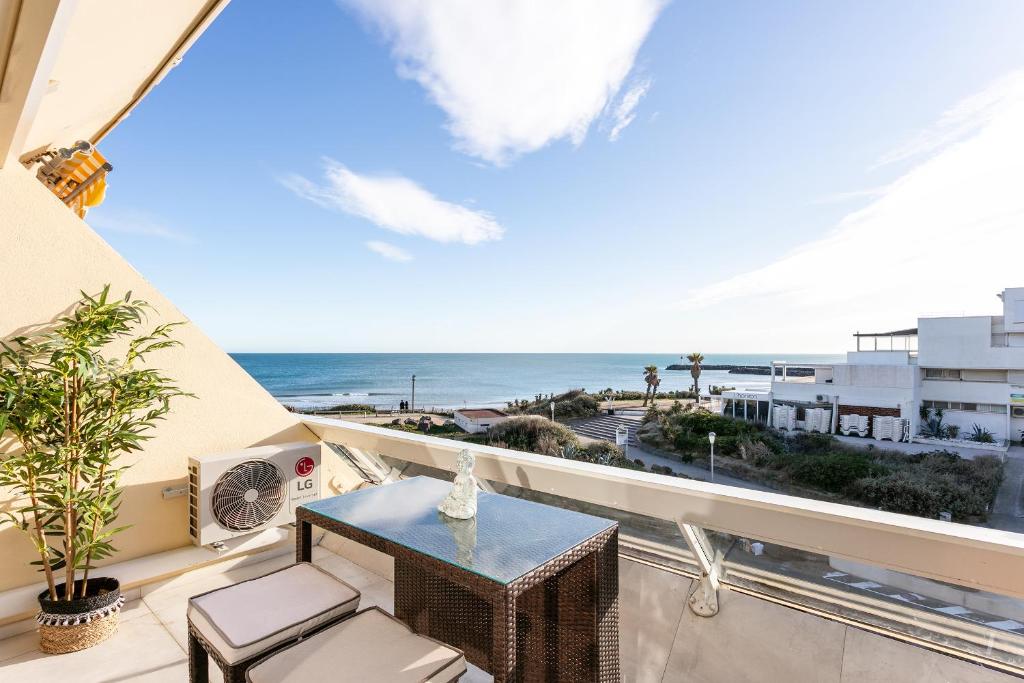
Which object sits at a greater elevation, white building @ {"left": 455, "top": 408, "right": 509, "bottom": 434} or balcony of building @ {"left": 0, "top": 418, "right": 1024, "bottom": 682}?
balcony of building @ {"left": 0, "top": 418, "right": 1024, "bottom": 682}

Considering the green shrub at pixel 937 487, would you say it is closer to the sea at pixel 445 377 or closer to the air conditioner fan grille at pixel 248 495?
the sea at pixel 445 377

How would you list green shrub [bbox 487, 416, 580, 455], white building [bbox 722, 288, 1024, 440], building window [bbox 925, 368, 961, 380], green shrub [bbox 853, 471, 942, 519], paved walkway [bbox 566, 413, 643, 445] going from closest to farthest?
1. green shrub [bbox 853, 471, 942, 519]
2. white building [bbox 722, 288, 1024, 440]
3. building window [bbox 925, 368, 961, 380]
4. green shrub [bbox 487, 416, 580, 455]
5. paved walkway [bbox 566, 413, 643, 445]

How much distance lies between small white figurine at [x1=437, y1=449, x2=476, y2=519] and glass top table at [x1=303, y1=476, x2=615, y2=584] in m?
0.03

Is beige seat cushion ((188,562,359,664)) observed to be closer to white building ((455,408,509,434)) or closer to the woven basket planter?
the woven basket planter

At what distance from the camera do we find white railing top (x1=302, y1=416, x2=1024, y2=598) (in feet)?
3.54

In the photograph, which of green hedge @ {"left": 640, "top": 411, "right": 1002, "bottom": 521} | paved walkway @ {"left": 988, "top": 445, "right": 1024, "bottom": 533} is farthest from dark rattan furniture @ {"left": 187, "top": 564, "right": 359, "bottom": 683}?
green hedge @ {"left": 640, "top": 411, "right": 1002, "bottom": 521}

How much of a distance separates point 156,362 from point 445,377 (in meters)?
26.2

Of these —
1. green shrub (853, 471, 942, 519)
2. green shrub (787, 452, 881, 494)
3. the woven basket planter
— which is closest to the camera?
the woven basket planter

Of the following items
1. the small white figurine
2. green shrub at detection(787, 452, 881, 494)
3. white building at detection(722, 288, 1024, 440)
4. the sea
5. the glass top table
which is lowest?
the sea

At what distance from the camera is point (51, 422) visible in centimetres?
199

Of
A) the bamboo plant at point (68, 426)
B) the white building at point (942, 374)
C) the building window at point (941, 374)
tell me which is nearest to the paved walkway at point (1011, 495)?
the white building at point (942, 374)

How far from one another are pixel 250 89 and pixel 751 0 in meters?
4.95

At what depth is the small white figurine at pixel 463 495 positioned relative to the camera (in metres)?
1.51

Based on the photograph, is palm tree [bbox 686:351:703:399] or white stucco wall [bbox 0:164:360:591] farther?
palm tree [bbox 686:351:703:399]
